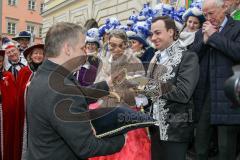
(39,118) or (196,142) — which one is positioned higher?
(39,118)

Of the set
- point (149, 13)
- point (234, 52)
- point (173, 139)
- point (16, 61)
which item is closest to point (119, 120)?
point (173, 139)

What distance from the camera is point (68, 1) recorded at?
21.1 meters

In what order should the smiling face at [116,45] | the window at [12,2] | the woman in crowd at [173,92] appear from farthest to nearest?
1. the window at [12,2]
2. the smiling face at [116,45]
3. the woman in crowd at [173,92]

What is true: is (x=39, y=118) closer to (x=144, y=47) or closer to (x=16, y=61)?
(x=144, y=47)

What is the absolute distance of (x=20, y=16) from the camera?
4262 centimetres

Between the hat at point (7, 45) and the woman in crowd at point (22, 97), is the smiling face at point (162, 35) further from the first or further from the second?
the hat at point (7, 45)

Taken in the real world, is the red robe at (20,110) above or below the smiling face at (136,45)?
below

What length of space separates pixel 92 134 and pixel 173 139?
126 cm

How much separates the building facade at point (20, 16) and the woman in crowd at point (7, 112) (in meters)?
36.3

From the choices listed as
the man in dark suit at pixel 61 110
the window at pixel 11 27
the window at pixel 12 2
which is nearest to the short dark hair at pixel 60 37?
the man in dark suit at pixel 61 110

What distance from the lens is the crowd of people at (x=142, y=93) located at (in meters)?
2.06

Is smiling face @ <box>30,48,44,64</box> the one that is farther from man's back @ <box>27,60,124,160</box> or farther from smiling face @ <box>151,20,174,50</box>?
man's back @ <box>27,60,124,160</box>

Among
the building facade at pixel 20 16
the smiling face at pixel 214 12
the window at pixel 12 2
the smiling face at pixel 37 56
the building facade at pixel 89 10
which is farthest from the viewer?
the window at pixel 12 2

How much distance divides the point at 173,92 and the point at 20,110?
216cm
